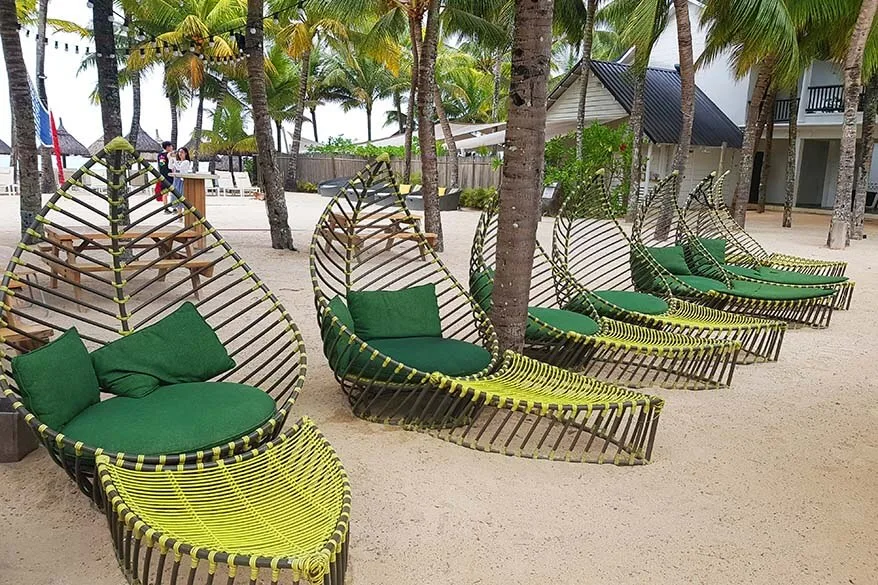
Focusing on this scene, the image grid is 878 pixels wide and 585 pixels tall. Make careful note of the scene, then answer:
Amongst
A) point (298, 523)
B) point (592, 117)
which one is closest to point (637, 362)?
point (298, 523)

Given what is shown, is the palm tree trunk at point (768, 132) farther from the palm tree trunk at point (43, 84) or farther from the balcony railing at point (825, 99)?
the palm tree trunk at point (43, 84)

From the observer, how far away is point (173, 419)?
2865 mm

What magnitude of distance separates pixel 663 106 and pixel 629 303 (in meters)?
16.0

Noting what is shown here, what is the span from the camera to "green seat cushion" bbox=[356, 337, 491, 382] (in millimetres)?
3830

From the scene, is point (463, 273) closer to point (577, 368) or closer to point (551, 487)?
point (577, 368)

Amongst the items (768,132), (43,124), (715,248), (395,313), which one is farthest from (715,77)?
(395,313)

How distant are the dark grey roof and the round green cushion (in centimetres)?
1528

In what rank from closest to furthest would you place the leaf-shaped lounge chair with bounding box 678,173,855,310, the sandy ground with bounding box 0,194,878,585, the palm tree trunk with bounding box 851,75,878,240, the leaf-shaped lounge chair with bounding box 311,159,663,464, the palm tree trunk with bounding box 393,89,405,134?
the sandy ground with bounding box 0,194,878,585, the leaf-shaped lounge chair with bounding box 311,159,663,464, the leaf-shaped lounge chair with bounding box 678,173,855,310, the palm tree trunk with bounding box 851,75,878,240, the palm tree trunk with bounding box 393,89,405,134

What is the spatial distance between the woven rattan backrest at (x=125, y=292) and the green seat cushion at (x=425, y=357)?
0.40 meters

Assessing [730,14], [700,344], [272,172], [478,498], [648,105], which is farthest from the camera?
[648,105]

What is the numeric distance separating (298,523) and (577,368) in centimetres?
313

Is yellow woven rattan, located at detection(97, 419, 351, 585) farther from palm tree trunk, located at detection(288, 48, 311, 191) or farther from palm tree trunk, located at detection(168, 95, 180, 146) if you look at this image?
palm tree trunk, located at detection(168, 95, 180, 146)

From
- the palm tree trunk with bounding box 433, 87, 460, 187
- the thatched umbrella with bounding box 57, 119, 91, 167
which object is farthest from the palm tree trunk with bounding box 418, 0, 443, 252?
the thatched umbrella with bounding box 57, 119, 91, 167

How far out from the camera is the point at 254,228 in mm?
12742
